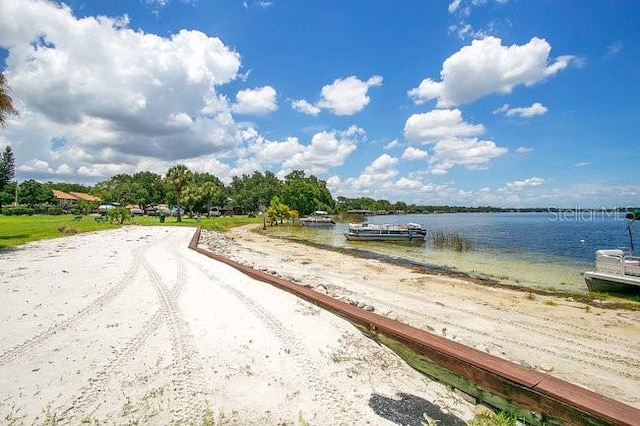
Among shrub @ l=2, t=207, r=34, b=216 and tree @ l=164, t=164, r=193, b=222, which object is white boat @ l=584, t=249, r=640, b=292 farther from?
shrub @ l=2, t=207, r=34, b=216

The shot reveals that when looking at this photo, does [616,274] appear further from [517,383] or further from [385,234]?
[385,234]

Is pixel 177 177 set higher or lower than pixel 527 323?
higher

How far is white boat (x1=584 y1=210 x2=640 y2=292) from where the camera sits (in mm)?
13836

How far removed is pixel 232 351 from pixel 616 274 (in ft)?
56.4

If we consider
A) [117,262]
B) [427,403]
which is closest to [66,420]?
[427,403]

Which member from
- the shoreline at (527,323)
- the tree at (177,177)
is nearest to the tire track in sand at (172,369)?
the shoreline at (527,323)

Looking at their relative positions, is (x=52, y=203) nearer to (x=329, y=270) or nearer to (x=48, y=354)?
(x=329, y=270)

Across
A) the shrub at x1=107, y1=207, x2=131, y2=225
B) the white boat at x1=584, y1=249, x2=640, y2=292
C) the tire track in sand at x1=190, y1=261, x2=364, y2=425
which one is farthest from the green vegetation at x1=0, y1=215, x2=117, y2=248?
the white boat at x1=584, y1=249, x2=640, y2=292

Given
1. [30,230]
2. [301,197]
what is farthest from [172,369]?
[301,197]

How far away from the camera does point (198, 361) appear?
14.3 feet

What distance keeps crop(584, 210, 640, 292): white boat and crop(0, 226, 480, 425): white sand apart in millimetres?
7793

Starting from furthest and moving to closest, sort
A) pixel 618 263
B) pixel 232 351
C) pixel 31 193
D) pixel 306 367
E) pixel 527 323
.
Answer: pixel 31 193 < pixel 618 263 < pixel 527 323 < pixel 232 351 < pixel 306 367

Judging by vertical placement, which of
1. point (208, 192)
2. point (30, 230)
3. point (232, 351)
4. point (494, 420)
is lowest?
point (494, 420)

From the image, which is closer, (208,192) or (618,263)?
(618,263)
